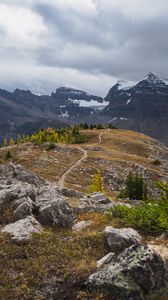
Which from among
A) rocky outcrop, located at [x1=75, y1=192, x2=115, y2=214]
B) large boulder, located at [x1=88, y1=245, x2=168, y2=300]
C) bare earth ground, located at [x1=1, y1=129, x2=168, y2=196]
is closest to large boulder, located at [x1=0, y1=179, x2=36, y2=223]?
rocky outcrop, located at [x1=75, y1=192, x2=115, y2=214]

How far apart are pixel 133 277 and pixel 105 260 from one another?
257cm

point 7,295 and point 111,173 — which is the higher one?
A: point 7,295

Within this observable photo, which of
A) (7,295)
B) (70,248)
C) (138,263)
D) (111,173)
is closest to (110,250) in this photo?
(70,248)

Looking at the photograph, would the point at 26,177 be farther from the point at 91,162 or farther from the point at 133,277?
the point at 91,162

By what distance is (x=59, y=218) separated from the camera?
2577 cm

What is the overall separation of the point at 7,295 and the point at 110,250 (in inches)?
230

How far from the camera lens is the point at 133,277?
17172mm

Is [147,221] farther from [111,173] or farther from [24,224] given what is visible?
[111,173]

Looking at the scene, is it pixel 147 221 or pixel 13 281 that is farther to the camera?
pixel 147 221

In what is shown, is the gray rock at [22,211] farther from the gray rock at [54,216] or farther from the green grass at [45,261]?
the green grass at [45,261]

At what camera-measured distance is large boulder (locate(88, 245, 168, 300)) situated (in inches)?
666

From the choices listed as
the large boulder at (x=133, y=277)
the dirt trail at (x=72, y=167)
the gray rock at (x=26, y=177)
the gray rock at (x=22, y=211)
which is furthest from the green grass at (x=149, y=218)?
the dirt trail at (x=72, y=167)

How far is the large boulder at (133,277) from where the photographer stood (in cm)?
1692

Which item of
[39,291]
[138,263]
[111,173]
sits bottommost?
[111,173]
